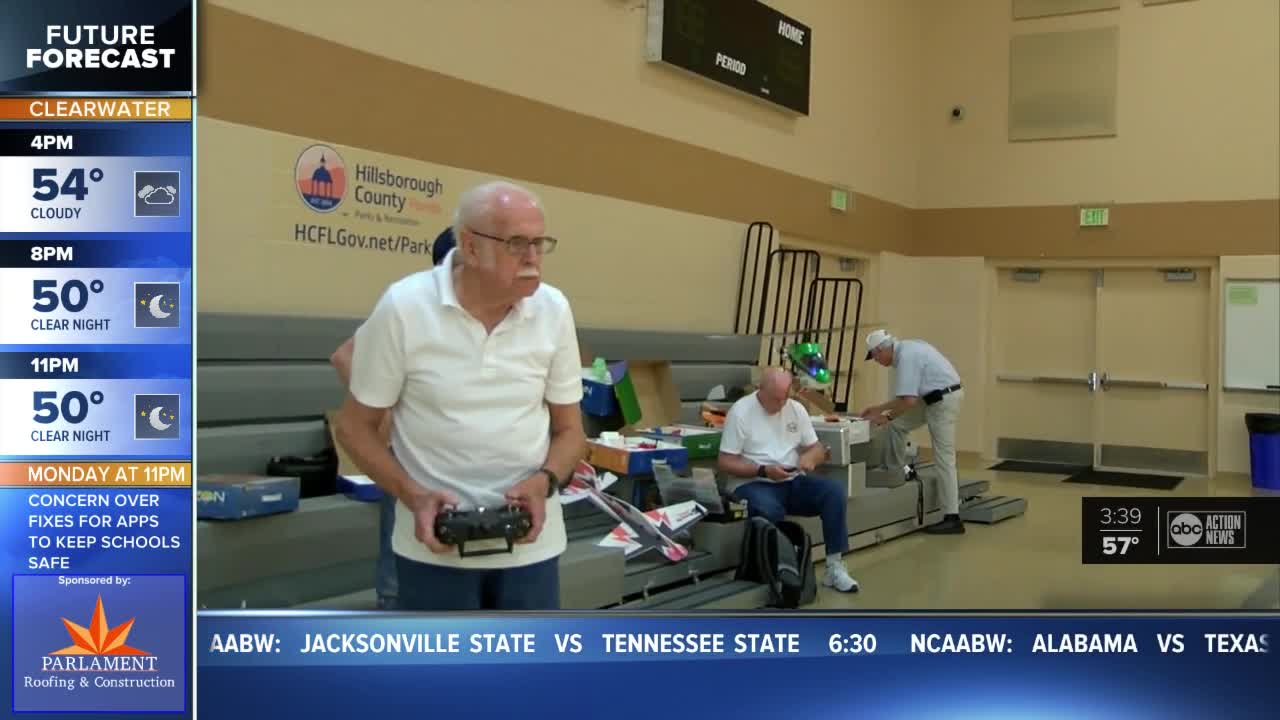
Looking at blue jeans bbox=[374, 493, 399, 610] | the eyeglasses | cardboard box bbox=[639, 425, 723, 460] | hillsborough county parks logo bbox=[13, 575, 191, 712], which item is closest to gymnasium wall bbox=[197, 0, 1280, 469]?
cardboard box bbox=[639, 425, 723, 460]

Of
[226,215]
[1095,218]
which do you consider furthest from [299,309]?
[1095,218]

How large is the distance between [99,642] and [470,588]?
24.8 inches

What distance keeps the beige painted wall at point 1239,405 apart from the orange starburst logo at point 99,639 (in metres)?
4.68

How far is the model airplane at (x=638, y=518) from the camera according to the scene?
4.39m

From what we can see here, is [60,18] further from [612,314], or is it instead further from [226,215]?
[612,314]

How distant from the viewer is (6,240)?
1.68 m

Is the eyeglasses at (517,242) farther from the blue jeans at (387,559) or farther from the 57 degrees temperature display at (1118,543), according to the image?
the 57 degrees temperature display at (1118,543)

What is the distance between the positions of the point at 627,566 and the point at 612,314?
1982mm

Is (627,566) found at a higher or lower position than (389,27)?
lower

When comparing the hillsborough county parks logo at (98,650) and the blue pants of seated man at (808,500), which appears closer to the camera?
the hillsborough county parks logo at (98,650)

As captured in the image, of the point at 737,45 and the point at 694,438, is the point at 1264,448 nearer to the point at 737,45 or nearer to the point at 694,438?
the point at 694,438

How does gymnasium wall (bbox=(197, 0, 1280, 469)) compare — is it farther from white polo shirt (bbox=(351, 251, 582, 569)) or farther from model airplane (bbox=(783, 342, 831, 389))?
white polo shirt (bbox=(351, 251, 582, 569))

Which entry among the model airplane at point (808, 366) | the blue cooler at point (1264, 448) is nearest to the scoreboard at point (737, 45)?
the model airplane at point (808, 366)

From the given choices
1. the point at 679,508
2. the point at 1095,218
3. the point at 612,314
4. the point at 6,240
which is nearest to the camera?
the point at 6,240
